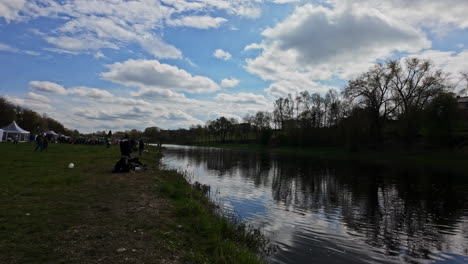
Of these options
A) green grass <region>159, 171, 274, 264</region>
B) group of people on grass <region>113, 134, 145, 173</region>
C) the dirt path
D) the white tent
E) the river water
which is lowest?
the river water

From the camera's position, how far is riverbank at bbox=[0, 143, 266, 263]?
5004 mm

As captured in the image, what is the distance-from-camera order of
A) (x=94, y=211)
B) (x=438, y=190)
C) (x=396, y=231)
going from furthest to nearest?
(x=438, y=190) → (x=396, y=231) → (x=94, y=211)

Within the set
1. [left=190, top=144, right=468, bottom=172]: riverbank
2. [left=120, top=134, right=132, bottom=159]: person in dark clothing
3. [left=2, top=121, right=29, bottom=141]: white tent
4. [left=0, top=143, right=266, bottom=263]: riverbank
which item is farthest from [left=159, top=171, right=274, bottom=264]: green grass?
[left=2, top=121, right=29, bottom=141]: white tent

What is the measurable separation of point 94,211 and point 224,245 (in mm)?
4160

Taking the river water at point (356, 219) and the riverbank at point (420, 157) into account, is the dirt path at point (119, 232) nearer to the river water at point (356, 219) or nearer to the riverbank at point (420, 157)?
the river water at point (356, 219)

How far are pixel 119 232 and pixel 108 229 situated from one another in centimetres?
34

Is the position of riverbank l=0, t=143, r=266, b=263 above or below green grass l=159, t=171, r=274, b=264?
above

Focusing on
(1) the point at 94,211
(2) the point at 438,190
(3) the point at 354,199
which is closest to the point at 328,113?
(2) the point at 438,190

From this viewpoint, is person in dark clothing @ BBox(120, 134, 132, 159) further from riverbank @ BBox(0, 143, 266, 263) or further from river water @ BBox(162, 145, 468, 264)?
river water @ BBox(162, 145, 468, 264)

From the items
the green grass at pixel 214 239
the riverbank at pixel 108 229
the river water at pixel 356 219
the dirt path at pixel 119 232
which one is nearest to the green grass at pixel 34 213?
the riverbank at pixel 108 229

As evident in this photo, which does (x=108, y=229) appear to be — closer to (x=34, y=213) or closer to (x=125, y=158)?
(x=34, y=213)

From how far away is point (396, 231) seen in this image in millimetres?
9641

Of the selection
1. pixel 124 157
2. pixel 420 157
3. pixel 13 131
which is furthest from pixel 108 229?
pixel 13 131

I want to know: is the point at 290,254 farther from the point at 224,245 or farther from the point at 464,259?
the point at 464,259
